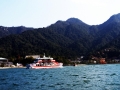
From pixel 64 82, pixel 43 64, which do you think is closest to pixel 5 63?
pixel 43 64

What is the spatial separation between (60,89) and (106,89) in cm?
519

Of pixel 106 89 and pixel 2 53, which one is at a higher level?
pixel 2 53

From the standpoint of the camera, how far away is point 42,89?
31.9m

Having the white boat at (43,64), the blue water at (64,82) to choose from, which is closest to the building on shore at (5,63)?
the white boat at (43,64)

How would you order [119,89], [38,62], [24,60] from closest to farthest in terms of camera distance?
1. [119,89]
2. [38,62]
3. [24,60]

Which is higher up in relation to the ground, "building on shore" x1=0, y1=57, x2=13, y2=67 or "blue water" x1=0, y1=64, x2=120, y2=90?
"building on shore" x1=0, y1=57, x2=13, y2=67

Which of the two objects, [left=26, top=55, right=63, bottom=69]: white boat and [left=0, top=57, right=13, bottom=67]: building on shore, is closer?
[left=26, top=55, right=63, bottom=69]: white boat

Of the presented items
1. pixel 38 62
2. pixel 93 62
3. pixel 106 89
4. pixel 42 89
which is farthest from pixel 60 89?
pixel 93 62

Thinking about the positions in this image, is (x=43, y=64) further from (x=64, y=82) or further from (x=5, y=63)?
(x=64, y=82)

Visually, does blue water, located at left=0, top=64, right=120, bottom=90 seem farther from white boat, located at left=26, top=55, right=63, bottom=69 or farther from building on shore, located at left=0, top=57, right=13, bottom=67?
building on shore, located at left=0, top=57, right=13, bottom=67

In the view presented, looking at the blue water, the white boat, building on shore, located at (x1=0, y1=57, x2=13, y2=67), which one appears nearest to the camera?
the blue water

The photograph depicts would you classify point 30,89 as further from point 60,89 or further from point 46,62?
point 46,62

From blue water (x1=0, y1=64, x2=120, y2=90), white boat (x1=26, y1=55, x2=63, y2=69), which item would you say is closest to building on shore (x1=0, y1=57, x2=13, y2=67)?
white boat (x1=26, y1=55, x2=63, y2=69)

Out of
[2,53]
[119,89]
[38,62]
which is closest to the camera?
[119,89]
